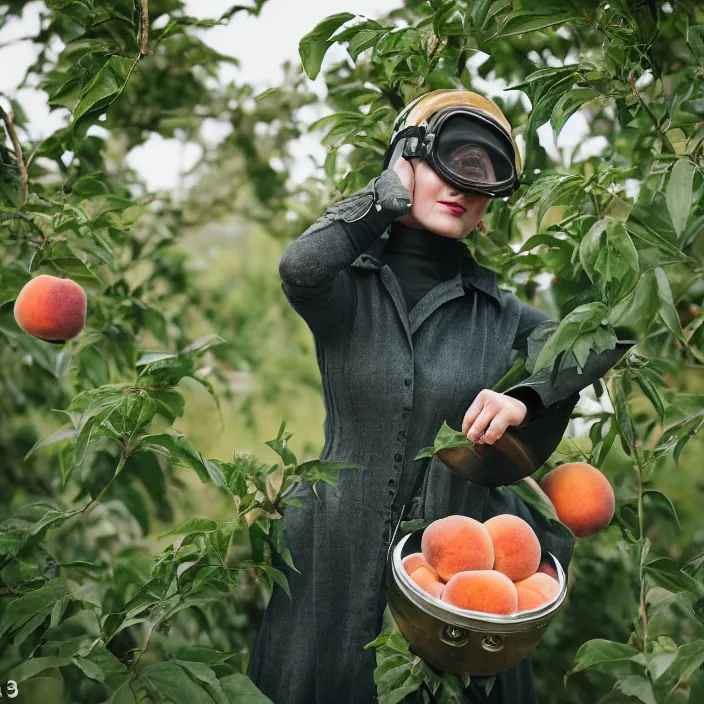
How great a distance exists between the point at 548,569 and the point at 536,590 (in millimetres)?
64

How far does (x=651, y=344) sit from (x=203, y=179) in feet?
4.16

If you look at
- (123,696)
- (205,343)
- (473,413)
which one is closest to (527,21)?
(473,413)

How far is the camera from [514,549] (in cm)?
95

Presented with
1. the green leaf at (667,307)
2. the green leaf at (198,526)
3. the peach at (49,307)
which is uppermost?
the peach at (49,307)

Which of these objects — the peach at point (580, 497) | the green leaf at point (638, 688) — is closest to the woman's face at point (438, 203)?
the peach at point (580, 497)

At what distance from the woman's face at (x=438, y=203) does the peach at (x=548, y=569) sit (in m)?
0.38

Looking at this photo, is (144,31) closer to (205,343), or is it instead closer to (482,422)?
(205,343)

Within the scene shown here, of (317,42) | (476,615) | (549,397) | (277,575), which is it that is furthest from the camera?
(317,42)

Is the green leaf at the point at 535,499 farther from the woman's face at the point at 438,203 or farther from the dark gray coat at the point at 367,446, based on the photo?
the woman's face at the point at 438,203

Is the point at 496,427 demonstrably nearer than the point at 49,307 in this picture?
Yes

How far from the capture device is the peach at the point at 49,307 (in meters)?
1.16

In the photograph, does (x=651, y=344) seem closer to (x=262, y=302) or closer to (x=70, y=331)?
(x=70, y=331)

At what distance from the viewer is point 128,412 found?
42.4 inches

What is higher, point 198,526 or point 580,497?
point 198,526
